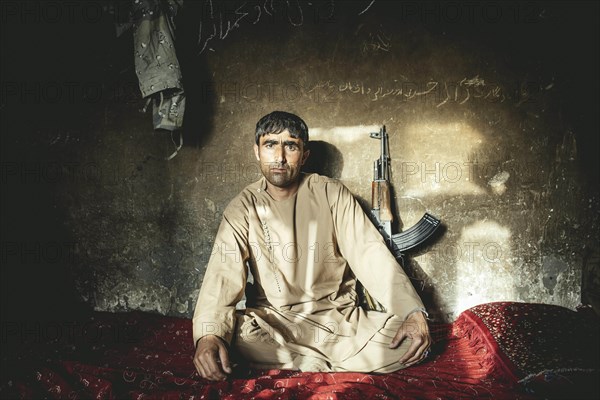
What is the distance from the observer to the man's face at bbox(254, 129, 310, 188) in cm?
226

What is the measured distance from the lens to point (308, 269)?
230cm

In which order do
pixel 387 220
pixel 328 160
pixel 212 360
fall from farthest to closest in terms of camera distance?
pixel 328 160, pixel 387 220, pixel 212 360

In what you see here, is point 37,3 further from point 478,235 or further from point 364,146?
point 478,235

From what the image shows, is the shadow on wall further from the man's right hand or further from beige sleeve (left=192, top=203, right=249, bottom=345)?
the man's right hand

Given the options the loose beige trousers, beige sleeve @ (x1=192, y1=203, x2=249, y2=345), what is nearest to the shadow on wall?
beige sleeve @ (x1=192, y1=203, x2=249, y2=345)

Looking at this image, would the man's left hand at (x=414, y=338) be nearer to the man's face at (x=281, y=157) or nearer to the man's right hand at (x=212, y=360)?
the man's right hand at (x=212, y=360)

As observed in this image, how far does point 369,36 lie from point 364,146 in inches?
34.3

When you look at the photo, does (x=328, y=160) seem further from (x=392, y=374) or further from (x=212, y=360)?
(x=212, y=360)

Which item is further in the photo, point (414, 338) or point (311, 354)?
point (311, 354)

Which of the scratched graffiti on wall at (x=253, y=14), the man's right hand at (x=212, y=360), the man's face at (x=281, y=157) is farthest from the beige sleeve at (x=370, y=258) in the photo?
the scratched graffiti on wall at (x=253, y=14)

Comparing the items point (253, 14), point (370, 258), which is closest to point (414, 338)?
point (370, 258)

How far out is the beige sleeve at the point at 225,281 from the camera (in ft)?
6.24

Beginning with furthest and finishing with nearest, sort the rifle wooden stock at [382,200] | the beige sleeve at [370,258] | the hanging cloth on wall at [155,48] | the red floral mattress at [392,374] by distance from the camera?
the rifle wooden stock at [382,200] < the hanging cloth on wall at [155,48] < the beige sleeve at [370,258] < the red floral mattress at [392,374]

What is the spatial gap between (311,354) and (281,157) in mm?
1184
